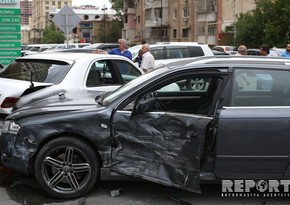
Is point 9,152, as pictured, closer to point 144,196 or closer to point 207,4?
point 144,196

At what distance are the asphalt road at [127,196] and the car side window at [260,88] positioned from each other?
1.11m

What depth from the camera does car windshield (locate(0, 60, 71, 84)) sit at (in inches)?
276

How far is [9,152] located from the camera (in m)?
5.02

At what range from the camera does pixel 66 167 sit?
4910 millimetres

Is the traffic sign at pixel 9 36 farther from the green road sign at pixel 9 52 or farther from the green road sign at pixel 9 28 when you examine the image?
the green road sign at pixel 9 52

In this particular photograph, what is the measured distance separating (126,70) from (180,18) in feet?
183

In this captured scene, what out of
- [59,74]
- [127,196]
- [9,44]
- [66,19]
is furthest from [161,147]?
[66,19]

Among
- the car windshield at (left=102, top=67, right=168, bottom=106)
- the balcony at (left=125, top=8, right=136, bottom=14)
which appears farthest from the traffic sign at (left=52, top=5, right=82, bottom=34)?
the balcony at (left=125, top=8, right=136, bottom=14)

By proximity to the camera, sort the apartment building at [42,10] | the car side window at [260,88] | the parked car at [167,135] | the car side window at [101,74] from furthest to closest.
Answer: the apartment building at [42,10] < the car side window at [101,74] < the car side window at [260,88] < the parked car at [167,135]

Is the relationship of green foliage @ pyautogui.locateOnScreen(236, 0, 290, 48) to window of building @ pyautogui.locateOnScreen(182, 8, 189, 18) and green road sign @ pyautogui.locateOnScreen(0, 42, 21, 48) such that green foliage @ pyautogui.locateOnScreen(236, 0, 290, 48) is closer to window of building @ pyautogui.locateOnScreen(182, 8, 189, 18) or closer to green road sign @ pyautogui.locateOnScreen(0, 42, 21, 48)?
window of building @ pyautogui.locateOnScreen(182, 8, 189, 18)

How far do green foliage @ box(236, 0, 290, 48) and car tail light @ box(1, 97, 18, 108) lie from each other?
3199cm

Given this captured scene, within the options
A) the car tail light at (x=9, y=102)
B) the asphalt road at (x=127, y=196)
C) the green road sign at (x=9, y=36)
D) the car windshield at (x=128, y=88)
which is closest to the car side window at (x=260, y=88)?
the car windshield at (x=128, y=88)

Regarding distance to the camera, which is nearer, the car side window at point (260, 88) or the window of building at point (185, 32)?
the car side window at point (260, 88)

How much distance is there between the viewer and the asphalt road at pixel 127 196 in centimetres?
487
